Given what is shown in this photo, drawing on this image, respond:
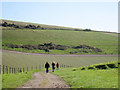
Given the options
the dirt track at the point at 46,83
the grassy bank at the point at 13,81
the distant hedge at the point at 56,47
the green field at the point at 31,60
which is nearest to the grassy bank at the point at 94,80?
the dirt track at the point at 46,83

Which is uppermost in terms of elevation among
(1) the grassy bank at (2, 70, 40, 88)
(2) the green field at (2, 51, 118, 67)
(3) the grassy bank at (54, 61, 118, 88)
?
(3) the grassy bank at (54, 61, 118, 88)

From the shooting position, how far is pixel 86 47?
310 ft

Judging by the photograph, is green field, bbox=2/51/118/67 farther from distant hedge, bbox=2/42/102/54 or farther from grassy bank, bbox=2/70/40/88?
grassy bank, bbox=2/70/40/88

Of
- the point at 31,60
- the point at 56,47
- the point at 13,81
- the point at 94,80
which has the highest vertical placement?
the point at 56,47

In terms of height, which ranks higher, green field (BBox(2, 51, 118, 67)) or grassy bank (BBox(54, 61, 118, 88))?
grassy bank (BBox(54, 61, 118, 88))

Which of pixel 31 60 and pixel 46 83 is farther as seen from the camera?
pixel 31 60

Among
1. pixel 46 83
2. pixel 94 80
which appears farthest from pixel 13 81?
A: pixel 94 80

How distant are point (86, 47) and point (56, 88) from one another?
78.9 metres

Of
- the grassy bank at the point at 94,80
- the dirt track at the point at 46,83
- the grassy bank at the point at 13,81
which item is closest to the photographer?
the grassy bank at the point at 94,80

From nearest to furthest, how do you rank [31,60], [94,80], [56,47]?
[94,80]
[31,60]
[56,47]

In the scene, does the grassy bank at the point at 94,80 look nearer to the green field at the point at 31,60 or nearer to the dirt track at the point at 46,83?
the dirt track at the point at 46,83

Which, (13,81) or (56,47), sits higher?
(56,47)

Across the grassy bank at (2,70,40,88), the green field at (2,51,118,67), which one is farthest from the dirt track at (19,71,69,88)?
the green field at (2,51,118,67)

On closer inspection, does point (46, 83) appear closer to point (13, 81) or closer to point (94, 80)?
point (13, 81)
